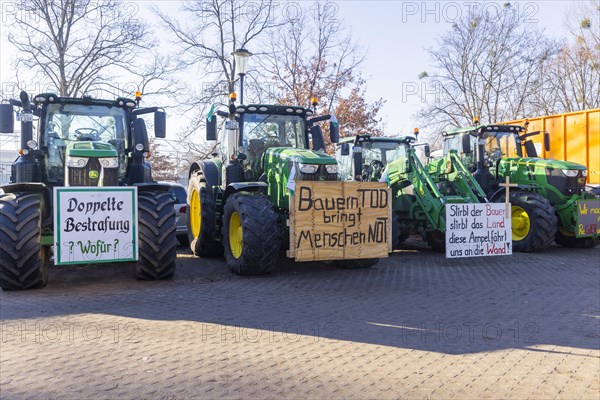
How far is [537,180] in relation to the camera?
12.6 metres

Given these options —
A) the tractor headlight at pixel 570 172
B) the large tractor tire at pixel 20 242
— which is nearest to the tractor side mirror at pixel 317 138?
the large tractor tire at pixel 20 242

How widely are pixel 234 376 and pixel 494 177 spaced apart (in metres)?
10.3

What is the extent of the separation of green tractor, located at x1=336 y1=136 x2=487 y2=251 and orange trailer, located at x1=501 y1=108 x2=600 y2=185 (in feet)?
14.8

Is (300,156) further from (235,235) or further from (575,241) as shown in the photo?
(575,241)

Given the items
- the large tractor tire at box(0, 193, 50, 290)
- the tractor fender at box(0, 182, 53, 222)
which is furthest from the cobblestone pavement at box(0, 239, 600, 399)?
the tractor fender at box(0, 182, 53, 222)

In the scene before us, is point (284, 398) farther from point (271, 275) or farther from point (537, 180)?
point (537, 180)

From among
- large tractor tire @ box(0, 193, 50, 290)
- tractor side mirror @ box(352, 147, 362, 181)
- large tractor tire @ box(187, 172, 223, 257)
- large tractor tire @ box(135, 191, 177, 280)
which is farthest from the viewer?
tractor side mirror @ box(352, 147, 362, 181)

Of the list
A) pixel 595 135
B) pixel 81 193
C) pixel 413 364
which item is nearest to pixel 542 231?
pixel 595 135

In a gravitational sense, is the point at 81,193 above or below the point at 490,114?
below

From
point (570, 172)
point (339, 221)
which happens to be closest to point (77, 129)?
point (339, 221)

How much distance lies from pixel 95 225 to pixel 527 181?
963cm

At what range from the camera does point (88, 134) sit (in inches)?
347

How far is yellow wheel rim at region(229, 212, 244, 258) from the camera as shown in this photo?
29.5ft

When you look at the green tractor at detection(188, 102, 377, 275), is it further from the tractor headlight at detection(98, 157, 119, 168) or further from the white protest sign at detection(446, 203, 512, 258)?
the tractor headlight at detection(98, 157, 119, 168)
